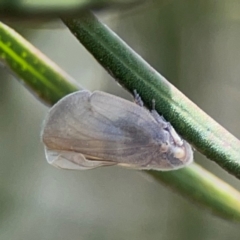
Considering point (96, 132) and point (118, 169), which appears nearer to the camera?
point (96, 132)

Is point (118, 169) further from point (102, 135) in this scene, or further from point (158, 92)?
point (158, 92)

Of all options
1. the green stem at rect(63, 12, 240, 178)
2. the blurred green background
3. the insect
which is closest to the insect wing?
the insect

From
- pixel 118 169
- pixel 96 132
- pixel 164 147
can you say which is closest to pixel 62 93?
pixel 96 132

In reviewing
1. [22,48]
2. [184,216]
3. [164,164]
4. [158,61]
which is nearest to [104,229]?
[184,216]

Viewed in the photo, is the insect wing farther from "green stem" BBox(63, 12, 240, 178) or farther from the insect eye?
"green stem" BBox(63, 12, 240, 178)

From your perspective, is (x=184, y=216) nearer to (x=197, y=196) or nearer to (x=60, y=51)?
(x=60, y=51)
